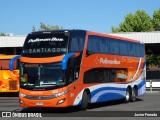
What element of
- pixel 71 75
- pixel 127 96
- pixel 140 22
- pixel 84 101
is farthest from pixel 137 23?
pixel 71 75

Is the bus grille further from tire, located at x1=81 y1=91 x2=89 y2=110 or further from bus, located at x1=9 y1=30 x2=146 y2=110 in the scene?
tire, located at x1=81 y1=91 x2=89 y2=110

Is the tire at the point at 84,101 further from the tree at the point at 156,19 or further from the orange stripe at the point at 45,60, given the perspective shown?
the tree at the point at 156,19

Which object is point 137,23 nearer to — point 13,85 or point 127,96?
point 13,85

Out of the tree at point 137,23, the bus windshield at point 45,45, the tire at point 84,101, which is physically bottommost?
the tire at point 84,101

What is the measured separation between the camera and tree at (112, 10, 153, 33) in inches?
3452

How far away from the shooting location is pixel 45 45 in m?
19.2

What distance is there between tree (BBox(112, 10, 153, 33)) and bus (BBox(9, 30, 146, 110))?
65.4m

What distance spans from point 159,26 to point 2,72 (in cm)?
6101

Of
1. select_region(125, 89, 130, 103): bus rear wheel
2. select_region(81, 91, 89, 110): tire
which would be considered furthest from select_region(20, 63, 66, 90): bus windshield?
select_region(125, 89, 130, 103): bus rear wheel

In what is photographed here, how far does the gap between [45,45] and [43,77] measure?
4.68 ft

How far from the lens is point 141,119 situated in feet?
51.7

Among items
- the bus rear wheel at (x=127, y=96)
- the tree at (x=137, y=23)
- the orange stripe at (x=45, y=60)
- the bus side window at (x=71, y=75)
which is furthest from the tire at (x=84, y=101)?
the tree at (x=137, y=23)

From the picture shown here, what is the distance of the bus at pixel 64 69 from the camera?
18.5 metres

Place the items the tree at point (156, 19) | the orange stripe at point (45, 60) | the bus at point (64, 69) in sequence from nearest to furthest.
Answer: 1. the bus at point (64, 69)
2. the orange stripe at point (45, 60)
3. the tree at point (156, 19)
